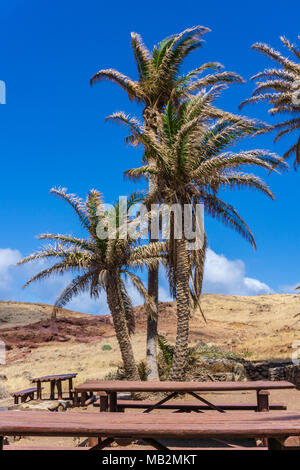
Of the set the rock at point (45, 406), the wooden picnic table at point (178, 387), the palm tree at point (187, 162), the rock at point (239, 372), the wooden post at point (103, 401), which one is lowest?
the rock at point (45, 406)

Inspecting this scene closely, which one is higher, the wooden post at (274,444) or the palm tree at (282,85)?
the palm tree at (282,85)

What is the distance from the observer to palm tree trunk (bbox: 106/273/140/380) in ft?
47.7

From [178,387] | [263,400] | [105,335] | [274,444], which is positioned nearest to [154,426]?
[274,444]

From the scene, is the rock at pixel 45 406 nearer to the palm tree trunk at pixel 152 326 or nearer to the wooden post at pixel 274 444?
Result: the palm tree trunk at pixel 152 326

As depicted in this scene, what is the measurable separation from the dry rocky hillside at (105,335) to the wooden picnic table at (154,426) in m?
15.0

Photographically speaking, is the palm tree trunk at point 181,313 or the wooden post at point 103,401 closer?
the wooden post at point 103,401

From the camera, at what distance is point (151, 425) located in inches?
182

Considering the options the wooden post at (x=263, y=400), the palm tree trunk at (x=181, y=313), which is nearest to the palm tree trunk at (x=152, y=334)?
the palm tree trunk at (x=181, y=313)

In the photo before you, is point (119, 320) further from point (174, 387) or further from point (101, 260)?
point (174, 387)

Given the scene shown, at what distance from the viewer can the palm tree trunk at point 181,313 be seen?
15.1 metres

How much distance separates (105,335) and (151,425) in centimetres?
2931

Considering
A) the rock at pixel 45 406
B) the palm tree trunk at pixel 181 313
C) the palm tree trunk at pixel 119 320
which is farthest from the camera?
the palm tree trunk at pixel 181 313

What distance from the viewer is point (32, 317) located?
4534 cm

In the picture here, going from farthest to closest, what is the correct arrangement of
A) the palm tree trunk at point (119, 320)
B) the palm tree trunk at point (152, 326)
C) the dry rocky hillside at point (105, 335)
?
the dry rocky hillside at point (105, 335), the palm tree trunk at point (152, 326), the palm tree trunk at point (119, 320)
